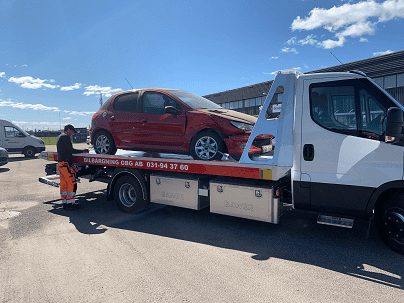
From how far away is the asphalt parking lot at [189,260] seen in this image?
310cm

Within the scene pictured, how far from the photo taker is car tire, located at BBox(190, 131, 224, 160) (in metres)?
5.15

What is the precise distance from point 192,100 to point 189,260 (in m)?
3.16

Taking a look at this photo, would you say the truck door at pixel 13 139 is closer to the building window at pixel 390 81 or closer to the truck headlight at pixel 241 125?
the truck headlight at pixel 241 125

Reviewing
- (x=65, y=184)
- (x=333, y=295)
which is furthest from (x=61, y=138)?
(x=333, y=295)

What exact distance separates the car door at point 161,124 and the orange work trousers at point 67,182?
1879mm

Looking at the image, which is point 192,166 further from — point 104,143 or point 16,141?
point 16,141

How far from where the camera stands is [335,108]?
4.02 metres

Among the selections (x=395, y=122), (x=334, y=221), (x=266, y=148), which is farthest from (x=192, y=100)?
(x=395, y=122)

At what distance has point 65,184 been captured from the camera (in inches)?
258

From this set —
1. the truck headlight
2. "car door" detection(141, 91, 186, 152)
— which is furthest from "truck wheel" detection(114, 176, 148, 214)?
the truck headlight

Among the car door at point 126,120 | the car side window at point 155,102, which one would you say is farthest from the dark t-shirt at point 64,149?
the car side window at point 155,102

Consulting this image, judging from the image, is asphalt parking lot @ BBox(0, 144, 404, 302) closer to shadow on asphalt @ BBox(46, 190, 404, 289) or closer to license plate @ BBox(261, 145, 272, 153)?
shadow on asphalt @ BBox(46, 190, 404, 289)

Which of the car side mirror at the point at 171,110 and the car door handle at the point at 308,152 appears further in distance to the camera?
the car side mirror at the point at 171,110

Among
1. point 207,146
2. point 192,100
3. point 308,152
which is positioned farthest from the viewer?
point 192,100
